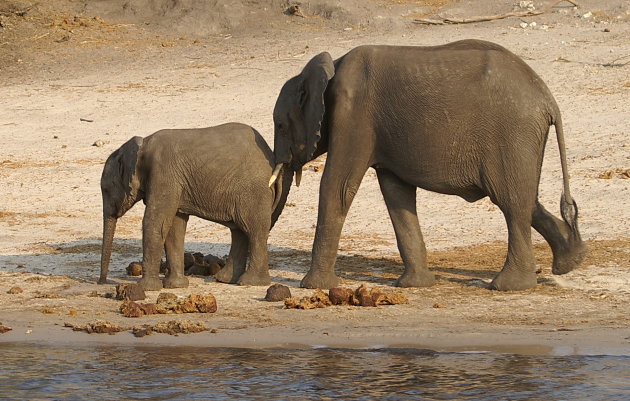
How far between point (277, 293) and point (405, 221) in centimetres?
140

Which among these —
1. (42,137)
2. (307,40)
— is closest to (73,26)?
(307,40)

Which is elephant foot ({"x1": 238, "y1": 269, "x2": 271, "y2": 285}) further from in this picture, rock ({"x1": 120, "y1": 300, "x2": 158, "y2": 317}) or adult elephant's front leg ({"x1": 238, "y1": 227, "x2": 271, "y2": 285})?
rock ({"x1": 120, "y1": 300, "x2": 158, "y2": 317})

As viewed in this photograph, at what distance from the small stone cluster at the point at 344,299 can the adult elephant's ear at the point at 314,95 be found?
1.33m

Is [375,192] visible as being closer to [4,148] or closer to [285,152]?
[285,152]

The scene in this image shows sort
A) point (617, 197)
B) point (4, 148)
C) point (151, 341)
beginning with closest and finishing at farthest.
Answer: point (151, 341), point (617, 197), point (4, 148)

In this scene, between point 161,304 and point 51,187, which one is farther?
point 51,187

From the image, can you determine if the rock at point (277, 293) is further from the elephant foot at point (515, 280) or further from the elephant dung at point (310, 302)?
the elephant foot at point (515, 280)

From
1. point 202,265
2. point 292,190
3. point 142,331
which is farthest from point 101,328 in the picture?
point 292,190

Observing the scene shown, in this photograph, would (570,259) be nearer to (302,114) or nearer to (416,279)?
(416,279)

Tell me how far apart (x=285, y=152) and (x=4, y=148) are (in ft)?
26.6

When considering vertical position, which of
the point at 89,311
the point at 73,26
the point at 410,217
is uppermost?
the point at 73,26

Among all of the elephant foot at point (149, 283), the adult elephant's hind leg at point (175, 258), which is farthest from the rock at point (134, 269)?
the elephant foot at point (149, 283)

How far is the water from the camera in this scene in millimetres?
7711

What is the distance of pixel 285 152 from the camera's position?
10781 millimetres
